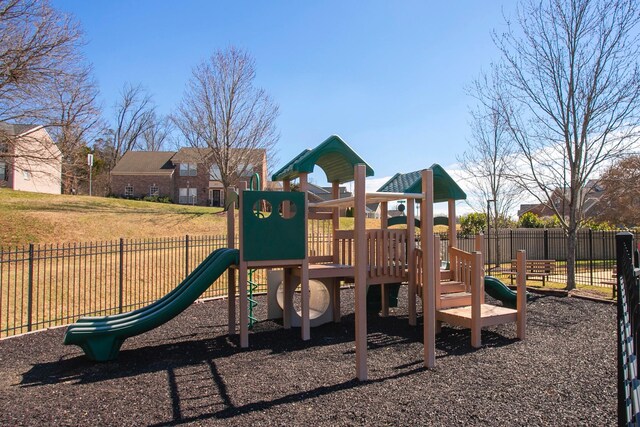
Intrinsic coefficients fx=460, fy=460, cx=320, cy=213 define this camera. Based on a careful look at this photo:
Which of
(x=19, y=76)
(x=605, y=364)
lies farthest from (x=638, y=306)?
(x=19, y=76)

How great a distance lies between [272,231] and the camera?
25.7ft

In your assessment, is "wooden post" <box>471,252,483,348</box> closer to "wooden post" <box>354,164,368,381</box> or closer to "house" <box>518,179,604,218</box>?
"wooden post" <box>354,164,368,381</box>

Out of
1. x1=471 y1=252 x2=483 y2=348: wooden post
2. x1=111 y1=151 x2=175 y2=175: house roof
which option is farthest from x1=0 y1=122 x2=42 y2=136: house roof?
x1=111 y1=151 x2=175 y2=175: house roof

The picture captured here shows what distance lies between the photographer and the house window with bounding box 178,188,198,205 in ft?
150

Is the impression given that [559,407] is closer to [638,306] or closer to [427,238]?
[427,238]

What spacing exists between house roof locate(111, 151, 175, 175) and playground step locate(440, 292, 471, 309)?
41.4 m

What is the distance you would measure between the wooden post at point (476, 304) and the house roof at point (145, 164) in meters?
42.1

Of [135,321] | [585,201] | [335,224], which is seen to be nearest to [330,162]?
[335,224]

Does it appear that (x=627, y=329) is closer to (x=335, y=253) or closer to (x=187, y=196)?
(x=335, y=253)

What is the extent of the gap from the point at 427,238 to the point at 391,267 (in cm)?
279

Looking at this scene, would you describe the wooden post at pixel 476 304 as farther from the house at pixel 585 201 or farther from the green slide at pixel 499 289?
the house at pixel 585 201

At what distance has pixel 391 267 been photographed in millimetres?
8805

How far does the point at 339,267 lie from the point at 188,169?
4011 cm

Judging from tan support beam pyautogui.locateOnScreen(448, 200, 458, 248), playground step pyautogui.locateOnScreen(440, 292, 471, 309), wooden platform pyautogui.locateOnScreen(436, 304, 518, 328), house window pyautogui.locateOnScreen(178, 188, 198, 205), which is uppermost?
house window pyautogui.locateOnScreen(178, 188, 198, 205)
